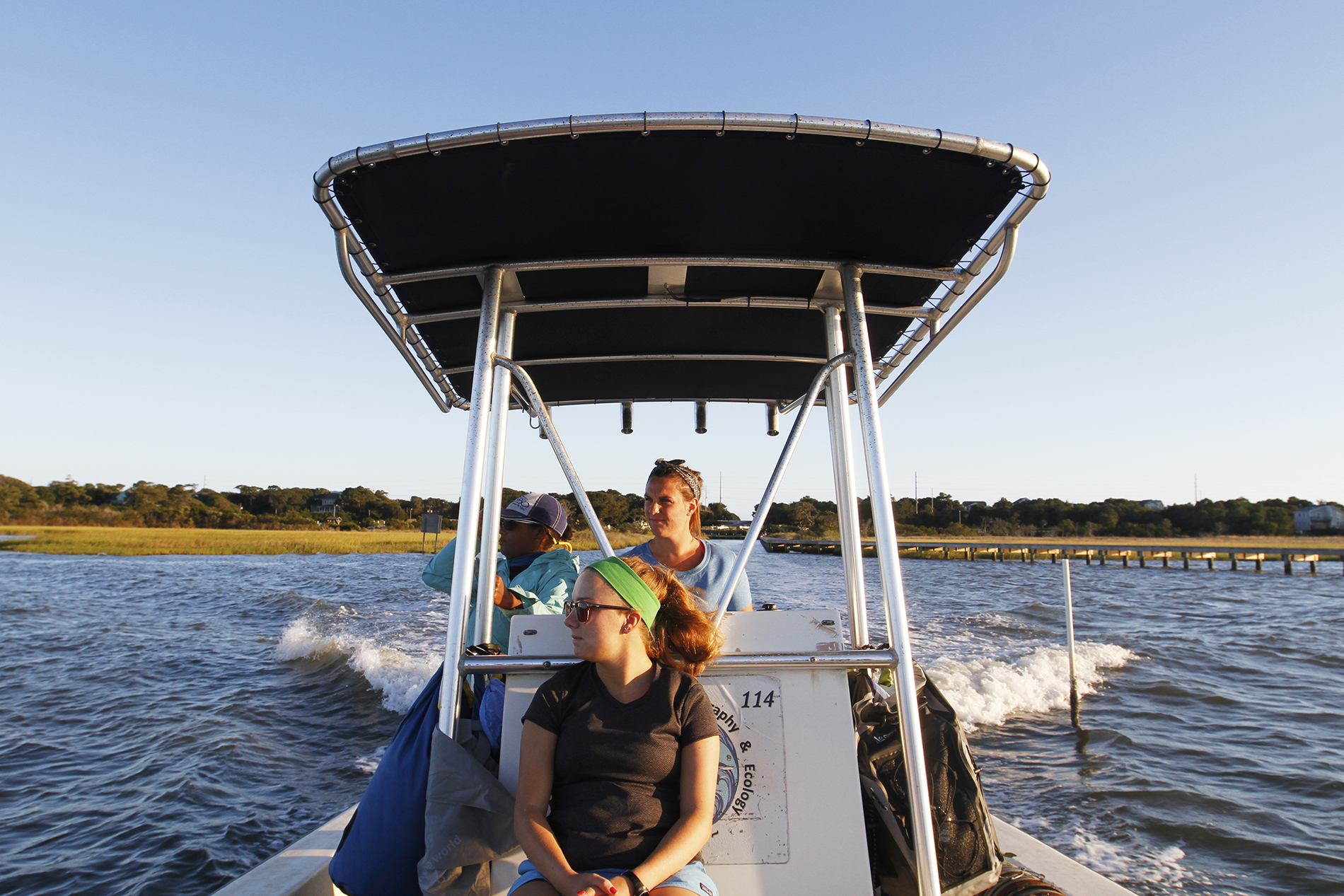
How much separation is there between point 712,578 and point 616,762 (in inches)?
45.1

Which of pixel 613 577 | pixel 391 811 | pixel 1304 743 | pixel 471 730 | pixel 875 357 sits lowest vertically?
pixel 1304 743

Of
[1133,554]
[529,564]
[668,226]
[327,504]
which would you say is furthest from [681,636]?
[327,504]

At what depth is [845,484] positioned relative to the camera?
A: 3.11 meters

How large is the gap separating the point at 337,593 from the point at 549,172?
24942mm

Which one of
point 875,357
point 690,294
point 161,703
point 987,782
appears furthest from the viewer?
point 161,703

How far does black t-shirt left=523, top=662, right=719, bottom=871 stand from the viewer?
2.07 metres

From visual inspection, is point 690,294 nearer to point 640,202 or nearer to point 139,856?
point 640,202

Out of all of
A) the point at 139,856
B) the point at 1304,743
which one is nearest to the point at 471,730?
the point at 139,856

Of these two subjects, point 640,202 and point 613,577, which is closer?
point 613,577

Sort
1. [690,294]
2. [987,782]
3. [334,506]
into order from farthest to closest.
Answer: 1. [334,506]
2. [987,782]
3. [690,294]

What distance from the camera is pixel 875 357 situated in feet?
12.6

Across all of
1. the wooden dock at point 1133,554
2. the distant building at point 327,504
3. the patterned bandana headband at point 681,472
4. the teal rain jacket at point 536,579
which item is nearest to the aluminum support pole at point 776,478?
the patterned bandana headband at point 681,472

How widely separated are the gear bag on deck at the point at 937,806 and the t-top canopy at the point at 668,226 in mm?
1626

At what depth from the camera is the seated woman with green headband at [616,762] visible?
205cm
